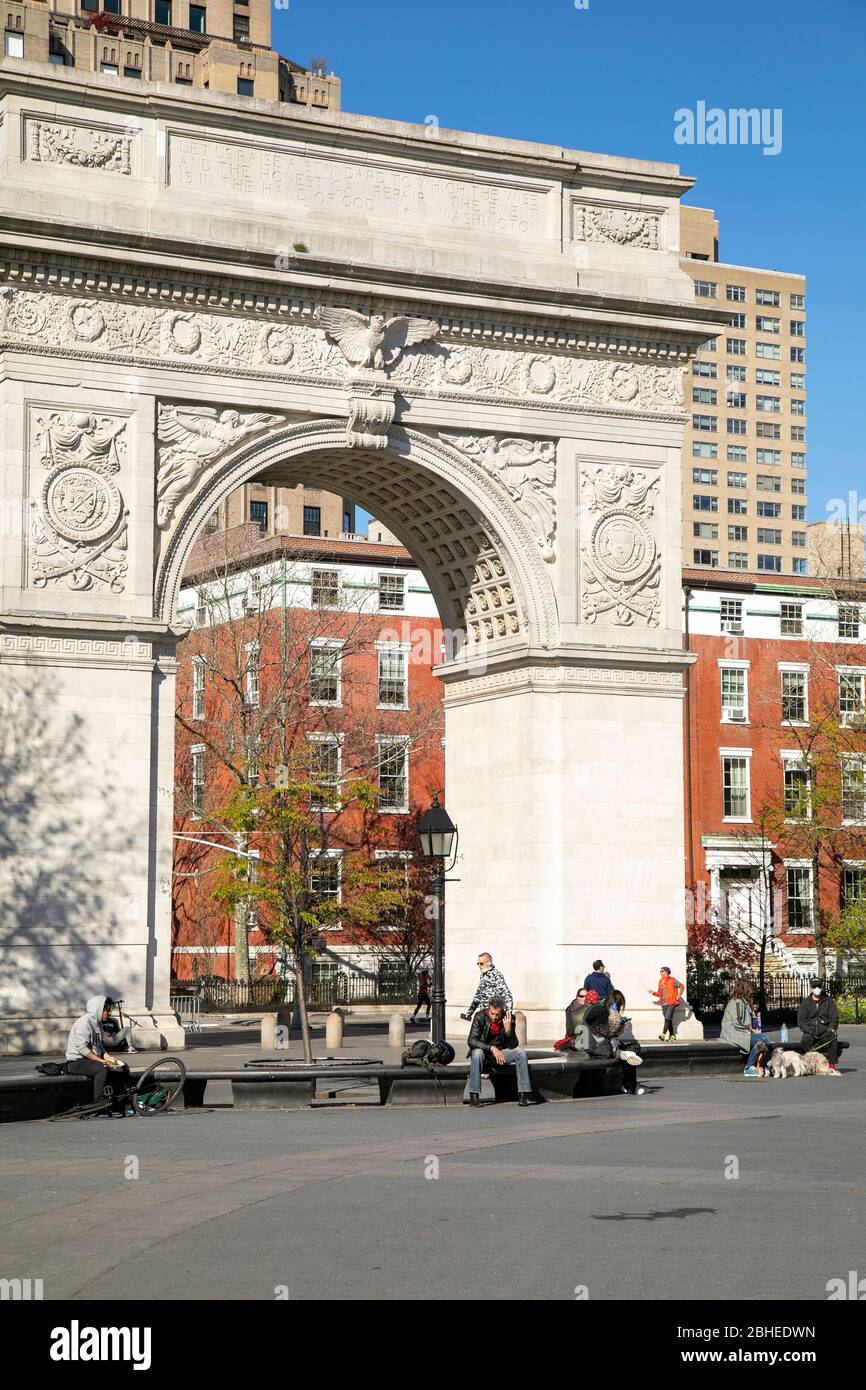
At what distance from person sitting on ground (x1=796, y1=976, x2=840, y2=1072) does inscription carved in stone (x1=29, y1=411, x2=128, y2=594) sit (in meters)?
12.8

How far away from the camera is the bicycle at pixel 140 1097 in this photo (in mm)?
21250

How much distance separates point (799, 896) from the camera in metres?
62.4

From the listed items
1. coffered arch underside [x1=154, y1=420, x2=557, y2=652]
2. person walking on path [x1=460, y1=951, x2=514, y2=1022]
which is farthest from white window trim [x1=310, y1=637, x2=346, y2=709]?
person walking on path [x1=460, y1=951, x2=514, y2=1022]

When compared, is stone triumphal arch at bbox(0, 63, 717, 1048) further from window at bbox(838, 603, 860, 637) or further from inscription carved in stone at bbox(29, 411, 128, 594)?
window at bbox(838, 603, 860, 637)

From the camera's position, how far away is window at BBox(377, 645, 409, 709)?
2327 inches

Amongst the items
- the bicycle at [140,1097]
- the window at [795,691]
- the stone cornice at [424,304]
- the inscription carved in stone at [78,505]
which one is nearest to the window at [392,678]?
the window at [795,691]

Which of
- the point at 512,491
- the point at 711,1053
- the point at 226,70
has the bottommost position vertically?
the point at 711,1053

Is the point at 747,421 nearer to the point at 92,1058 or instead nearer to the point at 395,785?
the point at 395,785

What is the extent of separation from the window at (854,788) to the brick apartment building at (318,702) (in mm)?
12323

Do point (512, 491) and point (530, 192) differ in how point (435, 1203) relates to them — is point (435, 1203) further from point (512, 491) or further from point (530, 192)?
point (530, 192)

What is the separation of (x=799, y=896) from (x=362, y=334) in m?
34.7
